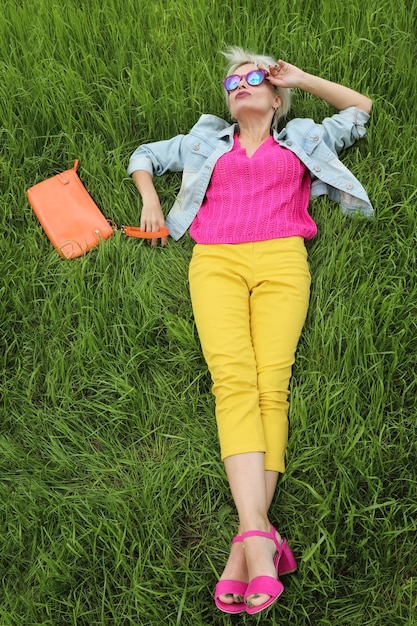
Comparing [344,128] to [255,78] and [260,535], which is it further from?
[260,535]

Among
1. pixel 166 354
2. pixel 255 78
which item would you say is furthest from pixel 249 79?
pixel 166 354

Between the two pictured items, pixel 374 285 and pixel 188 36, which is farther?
pixel 188 36

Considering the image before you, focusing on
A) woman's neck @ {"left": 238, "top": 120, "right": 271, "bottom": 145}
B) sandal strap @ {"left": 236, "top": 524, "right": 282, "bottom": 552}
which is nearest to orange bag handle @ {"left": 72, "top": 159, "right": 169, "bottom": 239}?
woman's neck @ {"left": 238, "top": 120, "right": 271, "bottom": 145}

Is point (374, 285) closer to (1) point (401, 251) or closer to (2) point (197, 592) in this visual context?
(1) point (401, 251)

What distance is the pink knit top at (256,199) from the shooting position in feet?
8.20

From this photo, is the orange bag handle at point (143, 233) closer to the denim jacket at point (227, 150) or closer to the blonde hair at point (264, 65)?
the denim jacket at point (227, 150)

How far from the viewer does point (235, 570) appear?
1.90 metres

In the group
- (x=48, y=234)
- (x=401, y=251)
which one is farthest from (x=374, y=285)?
(x=48, y=234)

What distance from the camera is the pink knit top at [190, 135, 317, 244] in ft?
8.20

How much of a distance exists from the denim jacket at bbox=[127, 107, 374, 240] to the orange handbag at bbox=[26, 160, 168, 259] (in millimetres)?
218

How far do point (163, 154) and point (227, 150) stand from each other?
345 mm

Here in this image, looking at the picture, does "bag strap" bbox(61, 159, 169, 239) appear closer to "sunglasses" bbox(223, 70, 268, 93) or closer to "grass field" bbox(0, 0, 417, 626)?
"grass field" bbox(0, 0, 417, 626)

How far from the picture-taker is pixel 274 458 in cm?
210

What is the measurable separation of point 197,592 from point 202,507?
299 millimetres
